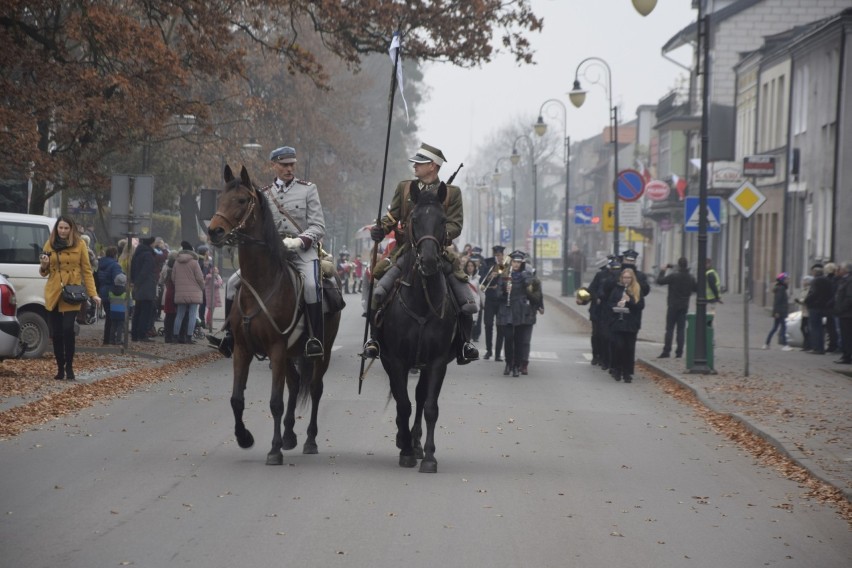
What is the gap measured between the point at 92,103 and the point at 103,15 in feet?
5.84

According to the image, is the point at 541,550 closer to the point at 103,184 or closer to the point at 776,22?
the point at 103,184

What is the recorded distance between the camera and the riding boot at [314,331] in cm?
1126

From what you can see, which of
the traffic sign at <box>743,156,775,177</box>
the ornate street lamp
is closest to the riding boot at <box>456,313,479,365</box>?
the ornate street lamp

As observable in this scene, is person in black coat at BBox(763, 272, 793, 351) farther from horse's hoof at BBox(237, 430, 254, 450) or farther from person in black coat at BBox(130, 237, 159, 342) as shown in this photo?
horse's hoof at BBox(237, 430, 254, 450)

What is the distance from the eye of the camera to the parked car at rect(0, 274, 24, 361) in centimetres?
1675

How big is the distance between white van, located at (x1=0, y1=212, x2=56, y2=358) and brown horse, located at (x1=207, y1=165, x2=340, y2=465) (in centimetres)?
965

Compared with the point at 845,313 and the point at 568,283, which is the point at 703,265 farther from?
the point at 568,283

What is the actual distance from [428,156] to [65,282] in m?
7.10

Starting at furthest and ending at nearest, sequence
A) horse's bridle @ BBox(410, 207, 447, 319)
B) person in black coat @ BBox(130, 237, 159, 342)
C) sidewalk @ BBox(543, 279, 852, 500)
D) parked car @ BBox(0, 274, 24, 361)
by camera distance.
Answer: person in black coat @ BBox(130, 237, 159, 342), parked car @ BBox(0, 274, 24, 361), sidewalk @ BBox(543, 279, 852, 500), horse's bridle @ BBox(410, 207, 447, 319)

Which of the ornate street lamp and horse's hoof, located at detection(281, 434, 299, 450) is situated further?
the ornate street lamp

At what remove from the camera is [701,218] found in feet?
73.9

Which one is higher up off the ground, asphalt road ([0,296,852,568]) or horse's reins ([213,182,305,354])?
horse's reins ([213,182,305,354])

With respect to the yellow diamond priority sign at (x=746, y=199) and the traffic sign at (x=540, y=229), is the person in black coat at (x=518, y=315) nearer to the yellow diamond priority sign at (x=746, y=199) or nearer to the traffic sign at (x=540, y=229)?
the yellow diamond priority sign at (x=746, y=199)

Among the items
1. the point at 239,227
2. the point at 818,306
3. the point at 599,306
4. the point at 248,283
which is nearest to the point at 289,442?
the point at 248,283
